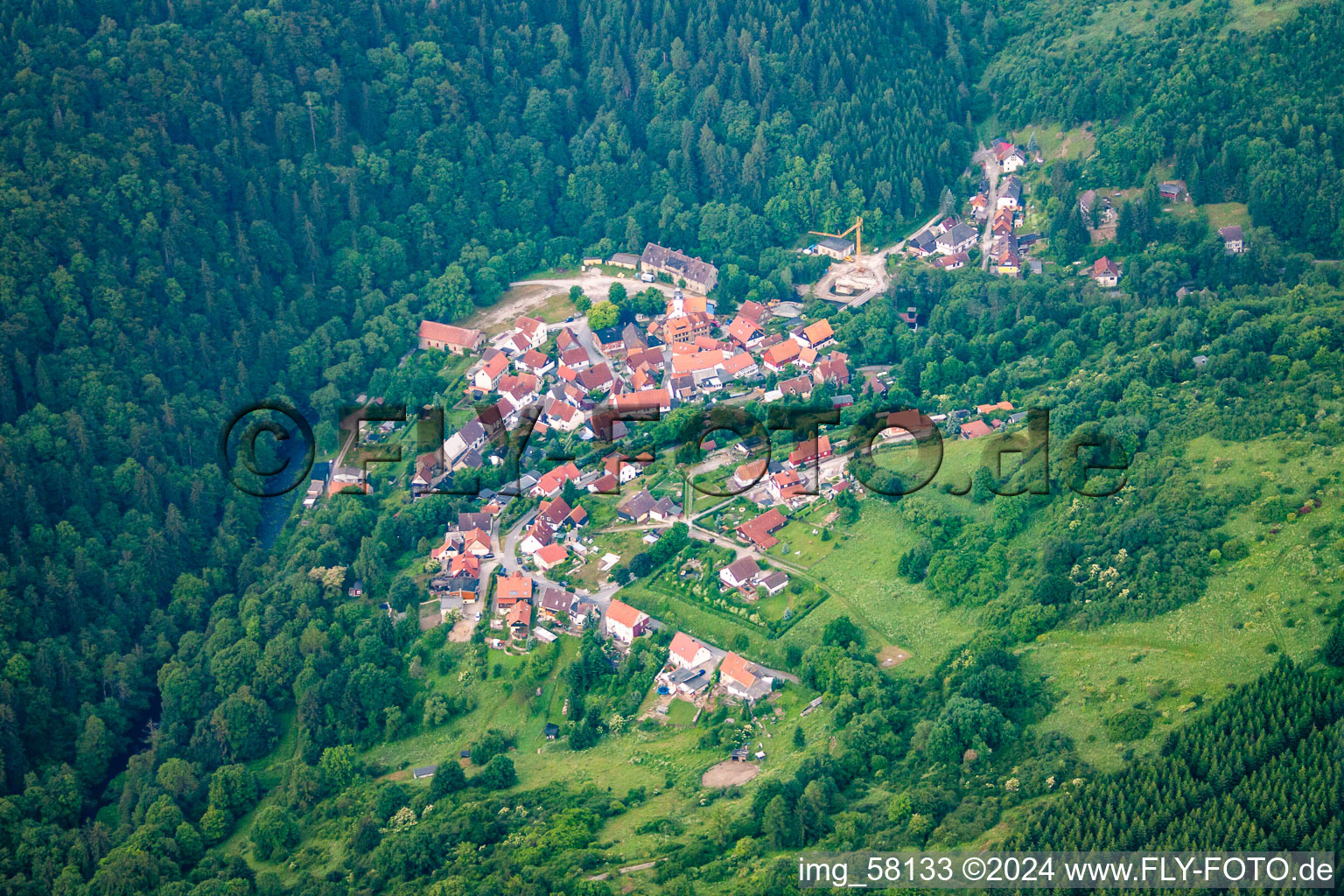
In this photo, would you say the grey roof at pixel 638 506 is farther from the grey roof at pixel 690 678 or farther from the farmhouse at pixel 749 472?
the grey roof at pixel 690 678

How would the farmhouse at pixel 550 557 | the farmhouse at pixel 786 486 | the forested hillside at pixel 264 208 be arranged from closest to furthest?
the forested hillside at pixel 264 208
the farmhouse at pixel 550 557
the farmhouse at pixel 786 486

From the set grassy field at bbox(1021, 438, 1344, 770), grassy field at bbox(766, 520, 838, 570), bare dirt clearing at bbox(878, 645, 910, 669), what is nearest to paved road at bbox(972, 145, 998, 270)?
grassy field at bbox(766, 520, 838, 570)

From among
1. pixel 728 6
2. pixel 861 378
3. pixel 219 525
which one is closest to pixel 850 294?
pixel 861 378

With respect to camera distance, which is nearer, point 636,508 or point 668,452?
point 636,508

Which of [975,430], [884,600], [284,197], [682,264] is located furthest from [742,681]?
[284,197]

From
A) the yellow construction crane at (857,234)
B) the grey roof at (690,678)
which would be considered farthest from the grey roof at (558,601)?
the yellow construction crane at (857,234)

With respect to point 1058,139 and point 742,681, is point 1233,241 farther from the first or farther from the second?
point 742,681
